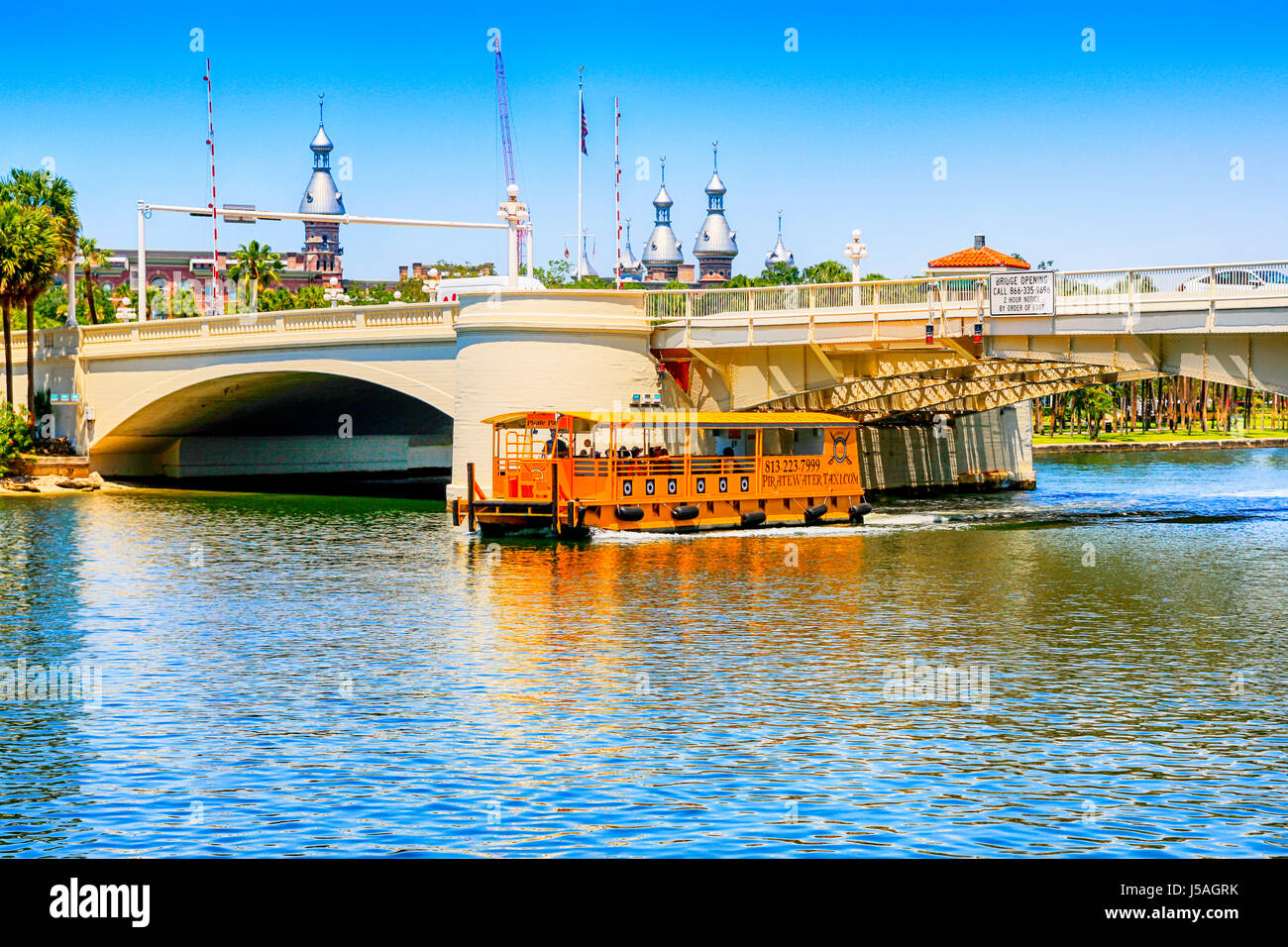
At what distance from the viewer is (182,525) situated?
196 ft

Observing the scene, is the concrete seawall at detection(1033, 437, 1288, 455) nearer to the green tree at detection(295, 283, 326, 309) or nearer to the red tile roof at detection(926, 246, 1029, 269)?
the red tile roof at detection(926, 246, 1029, 269)

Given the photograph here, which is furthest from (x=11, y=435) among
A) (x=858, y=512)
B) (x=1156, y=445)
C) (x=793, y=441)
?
(x=1156, y=445)

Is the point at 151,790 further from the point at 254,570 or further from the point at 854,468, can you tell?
the point at 854,468

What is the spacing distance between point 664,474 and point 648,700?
29.3 m

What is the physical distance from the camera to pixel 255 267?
115 m

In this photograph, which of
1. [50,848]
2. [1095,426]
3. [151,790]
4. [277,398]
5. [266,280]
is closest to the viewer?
[50,848]

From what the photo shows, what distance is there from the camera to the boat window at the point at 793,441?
58062 millimetres

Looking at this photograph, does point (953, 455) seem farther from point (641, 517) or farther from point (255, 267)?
point (255, 267)

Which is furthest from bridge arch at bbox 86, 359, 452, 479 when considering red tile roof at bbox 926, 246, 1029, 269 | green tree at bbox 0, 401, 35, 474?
red tile roof at bbox 926, 246, 1029, 269

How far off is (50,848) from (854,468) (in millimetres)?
47668

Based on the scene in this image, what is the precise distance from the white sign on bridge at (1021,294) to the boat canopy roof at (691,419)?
9557mm

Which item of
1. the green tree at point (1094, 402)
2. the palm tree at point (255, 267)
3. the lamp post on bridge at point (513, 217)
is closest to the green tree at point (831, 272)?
the green tree at point (1094, 402)
